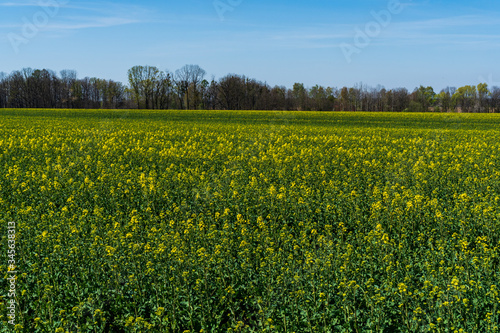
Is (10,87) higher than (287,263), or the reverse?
(10,87)

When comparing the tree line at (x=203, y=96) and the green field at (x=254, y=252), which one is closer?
the green field at (x=254, y=252)

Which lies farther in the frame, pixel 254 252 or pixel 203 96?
pixel 203 96

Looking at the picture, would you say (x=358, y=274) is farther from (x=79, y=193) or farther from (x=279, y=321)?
(x=79, y=193)

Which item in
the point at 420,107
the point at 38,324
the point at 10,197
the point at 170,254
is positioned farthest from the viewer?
the point at 420,107

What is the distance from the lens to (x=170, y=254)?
7559 mm

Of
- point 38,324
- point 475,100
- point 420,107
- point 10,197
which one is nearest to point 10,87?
point 420,107

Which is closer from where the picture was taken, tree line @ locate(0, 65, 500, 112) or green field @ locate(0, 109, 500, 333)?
green field @ locate(0, 109, 500, 333)

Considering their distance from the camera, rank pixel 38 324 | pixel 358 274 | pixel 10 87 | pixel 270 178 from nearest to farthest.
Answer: pixel 38 324
pixel 358 274
pixel 270 178
pixel 10 87

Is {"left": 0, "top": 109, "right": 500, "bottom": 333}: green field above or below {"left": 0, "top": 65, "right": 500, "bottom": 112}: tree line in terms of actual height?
below

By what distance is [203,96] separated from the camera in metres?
116

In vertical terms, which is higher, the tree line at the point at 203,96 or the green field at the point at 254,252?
the tree line at the point at 203,96

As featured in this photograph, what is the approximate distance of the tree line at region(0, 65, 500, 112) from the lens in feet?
377

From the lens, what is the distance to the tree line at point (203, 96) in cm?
11481

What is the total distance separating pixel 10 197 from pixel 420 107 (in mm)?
121003
